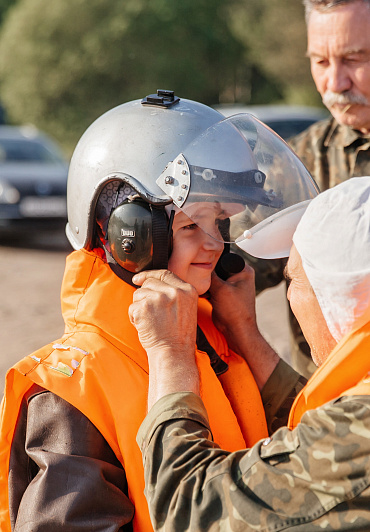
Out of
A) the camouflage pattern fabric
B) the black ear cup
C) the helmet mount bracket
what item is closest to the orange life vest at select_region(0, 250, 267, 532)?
the black ear cup

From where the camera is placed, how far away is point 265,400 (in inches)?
96.6

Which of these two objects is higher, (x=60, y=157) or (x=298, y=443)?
(x=298, y=443)

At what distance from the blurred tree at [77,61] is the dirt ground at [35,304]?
775 inches

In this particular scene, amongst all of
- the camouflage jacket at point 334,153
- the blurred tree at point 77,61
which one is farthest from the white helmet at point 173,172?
the blurred tree at point 77,61

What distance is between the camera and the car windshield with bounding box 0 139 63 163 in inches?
451

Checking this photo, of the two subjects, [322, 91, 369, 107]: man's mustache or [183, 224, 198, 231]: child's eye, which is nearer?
[183, 224, 198, 231]: child's eye

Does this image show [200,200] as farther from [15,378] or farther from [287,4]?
[287,4]

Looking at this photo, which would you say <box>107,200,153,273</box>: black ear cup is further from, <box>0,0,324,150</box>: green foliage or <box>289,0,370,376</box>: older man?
<box>0,0,324,150</box>: green foliage

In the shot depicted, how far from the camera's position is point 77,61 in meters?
29.6

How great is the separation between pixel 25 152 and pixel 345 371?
10685mm

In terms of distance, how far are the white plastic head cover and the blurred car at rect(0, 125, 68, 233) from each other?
9.32 metres

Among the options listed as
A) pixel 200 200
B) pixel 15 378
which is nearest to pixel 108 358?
pixel 15 378

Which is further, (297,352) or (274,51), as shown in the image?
(274,51)

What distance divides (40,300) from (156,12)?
26198 mm
